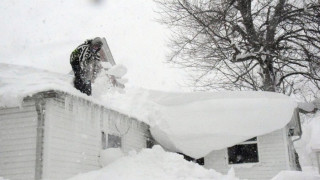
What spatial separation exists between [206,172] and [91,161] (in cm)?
277

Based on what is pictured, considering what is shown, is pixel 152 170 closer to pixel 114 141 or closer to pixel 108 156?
pixel 108 156

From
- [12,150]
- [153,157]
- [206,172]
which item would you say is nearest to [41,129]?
[12,150]

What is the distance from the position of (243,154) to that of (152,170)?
4556 millimetres

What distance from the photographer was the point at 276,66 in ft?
58.5

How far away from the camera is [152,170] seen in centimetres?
847

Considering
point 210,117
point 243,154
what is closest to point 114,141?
point 210,117

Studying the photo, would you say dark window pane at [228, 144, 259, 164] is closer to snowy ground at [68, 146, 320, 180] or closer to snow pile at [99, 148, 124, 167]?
snowy ground at [68, 146, 320, 180]

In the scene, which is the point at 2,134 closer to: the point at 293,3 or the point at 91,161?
the point at 91,161

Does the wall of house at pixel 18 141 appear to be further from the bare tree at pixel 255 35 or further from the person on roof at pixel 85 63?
the bare tree at pixel 255 35

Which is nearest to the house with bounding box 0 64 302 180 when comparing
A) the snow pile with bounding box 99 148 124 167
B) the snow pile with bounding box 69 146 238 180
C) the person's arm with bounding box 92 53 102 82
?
the snow pile with bounding box 99 148 124 167

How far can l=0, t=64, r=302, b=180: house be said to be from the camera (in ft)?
25.5

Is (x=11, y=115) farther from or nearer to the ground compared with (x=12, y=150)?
farther from the ground

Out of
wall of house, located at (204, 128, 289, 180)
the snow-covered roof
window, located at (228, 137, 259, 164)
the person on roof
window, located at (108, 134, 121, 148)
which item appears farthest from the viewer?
window, located at (228, 137, 259, 164)

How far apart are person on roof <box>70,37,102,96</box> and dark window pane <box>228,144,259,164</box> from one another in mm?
5210
